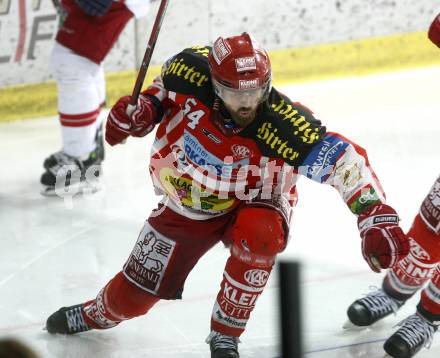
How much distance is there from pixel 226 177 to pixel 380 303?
0.70 meters

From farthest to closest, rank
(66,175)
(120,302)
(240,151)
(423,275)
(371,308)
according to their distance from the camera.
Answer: (66,175) < (371,308) < (423,275) < (120,302) < (240,151)

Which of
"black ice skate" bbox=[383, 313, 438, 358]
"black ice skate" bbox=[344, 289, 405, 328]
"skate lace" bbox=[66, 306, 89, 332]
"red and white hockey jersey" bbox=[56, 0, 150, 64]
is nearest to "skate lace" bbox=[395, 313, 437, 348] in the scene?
"black ice skate" bbox=[383, 313, 438, 358]

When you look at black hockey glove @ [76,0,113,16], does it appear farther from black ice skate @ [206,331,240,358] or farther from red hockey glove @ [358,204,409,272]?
red hockey glove @ [358,204,409,272]

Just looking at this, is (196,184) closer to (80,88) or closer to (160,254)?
(160,254)

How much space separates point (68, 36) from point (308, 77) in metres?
1.92

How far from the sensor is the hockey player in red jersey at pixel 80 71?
13.7 ft

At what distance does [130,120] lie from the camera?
9.36 feet

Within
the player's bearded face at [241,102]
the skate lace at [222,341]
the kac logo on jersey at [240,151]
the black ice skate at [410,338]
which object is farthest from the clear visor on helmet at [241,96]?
the black ice skate at [410,338]

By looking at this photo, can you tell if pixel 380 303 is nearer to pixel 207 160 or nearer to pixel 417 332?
pixel 417 332

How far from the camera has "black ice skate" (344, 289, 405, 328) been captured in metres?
3.04

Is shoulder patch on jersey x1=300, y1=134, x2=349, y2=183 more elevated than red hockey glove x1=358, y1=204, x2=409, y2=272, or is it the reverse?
shoulder patch on jersey x1=300, y1=134, x2=349, y2=183

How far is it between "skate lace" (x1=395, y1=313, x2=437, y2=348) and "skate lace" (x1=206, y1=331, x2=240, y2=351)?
0.47 meters

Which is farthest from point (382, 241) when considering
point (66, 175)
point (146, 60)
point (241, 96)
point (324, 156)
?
point (66, 175)

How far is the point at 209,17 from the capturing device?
546 cm
